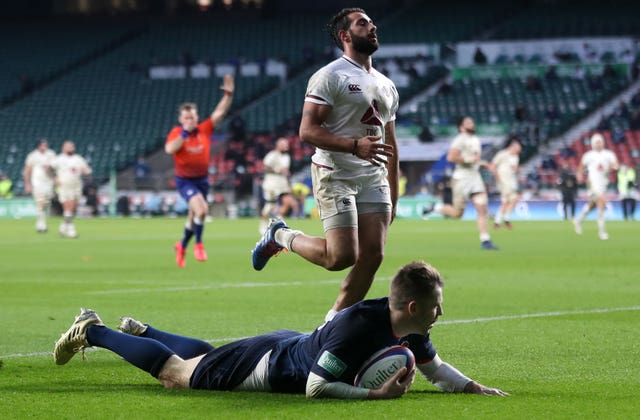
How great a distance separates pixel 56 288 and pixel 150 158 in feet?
123

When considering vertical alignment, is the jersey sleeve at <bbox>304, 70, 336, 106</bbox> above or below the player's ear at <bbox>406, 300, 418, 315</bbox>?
above

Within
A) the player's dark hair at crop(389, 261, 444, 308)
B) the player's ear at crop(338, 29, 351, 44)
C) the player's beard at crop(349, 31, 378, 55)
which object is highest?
the player's ear at crop(338, 29, 351, 44)

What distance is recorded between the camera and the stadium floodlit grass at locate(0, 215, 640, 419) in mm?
6840

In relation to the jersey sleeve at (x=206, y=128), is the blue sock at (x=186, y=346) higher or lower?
lower

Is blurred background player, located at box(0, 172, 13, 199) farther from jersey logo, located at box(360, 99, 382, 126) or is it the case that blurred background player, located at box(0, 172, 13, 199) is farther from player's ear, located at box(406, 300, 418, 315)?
player's ear, located at box(406, 300, 418, 315)

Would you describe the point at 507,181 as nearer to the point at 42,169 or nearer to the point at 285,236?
the point at 42,169

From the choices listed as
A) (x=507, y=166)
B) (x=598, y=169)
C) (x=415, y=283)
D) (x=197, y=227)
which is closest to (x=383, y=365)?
(x=415, y=283)

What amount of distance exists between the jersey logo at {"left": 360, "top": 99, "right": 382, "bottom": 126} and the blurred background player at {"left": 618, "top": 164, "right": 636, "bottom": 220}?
32970mm

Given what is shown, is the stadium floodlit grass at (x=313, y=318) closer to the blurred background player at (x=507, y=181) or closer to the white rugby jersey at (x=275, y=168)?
the white rugby jersey at (x=275, y=168)

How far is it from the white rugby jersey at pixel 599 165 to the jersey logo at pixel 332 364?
76.3 ft

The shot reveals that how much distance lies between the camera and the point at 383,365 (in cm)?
674

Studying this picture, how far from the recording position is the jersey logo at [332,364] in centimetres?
671

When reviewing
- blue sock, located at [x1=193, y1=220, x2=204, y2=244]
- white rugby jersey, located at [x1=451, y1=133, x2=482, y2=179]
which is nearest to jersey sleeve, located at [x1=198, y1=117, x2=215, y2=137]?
blue sock, located at [x1=193, y1=220, x2=204, y2=244]

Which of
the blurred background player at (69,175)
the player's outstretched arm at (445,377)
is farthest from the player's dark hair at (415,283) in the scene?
the blurred background player at (69,175)
